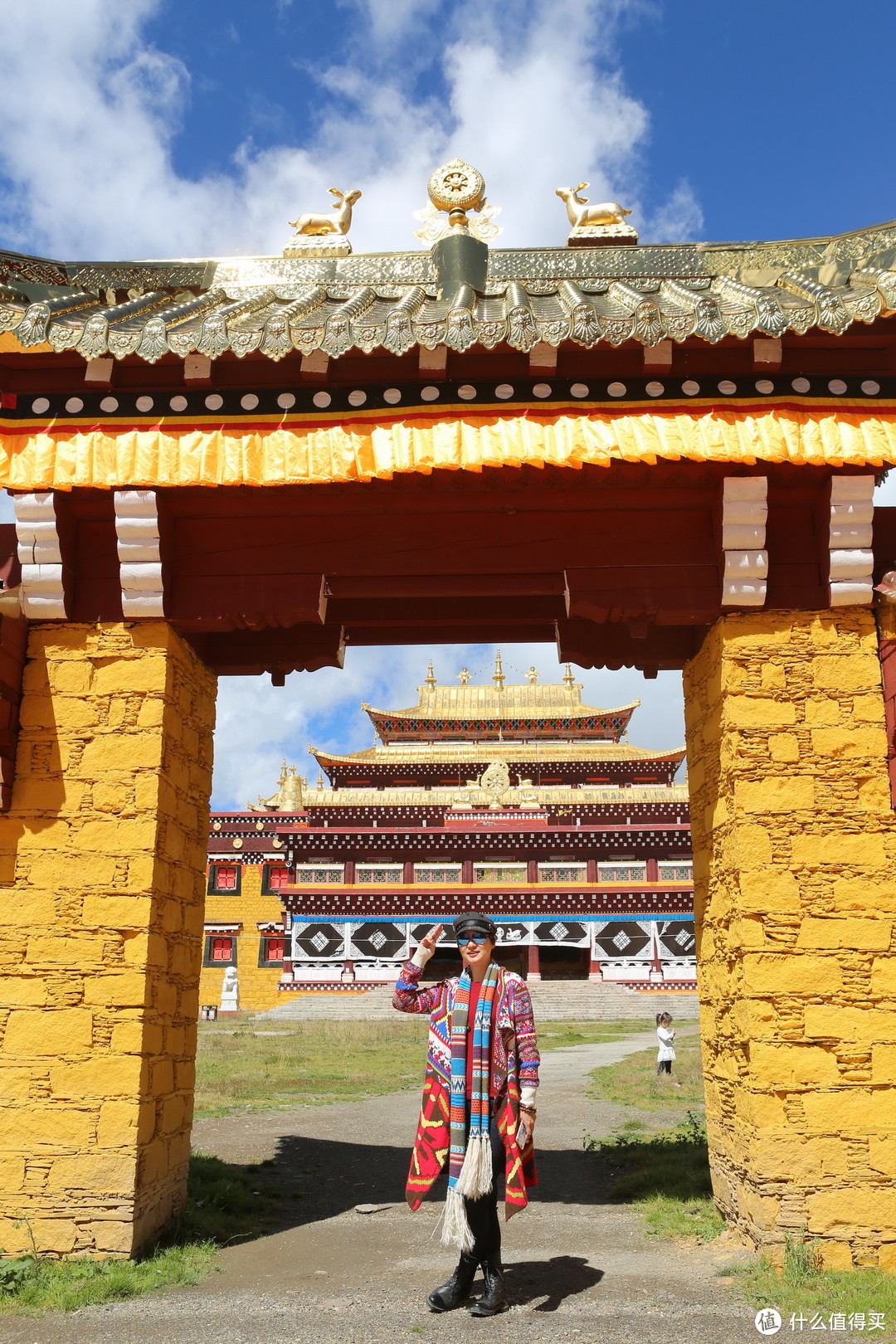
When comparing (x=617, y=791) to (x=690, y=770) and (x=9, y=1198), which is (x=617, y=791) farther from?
(x=9, y=1198)

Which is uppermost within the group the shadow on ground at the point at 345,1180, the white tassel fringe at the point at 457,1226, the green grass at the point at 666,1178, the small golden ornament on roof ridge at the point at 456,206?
the small golden ornament on roof ridge at the point at 456,206

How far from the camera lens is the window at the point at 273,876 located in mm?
46594

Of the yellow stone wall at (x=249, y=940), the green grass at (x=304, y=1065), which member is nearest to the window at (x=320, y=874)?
the yellow stone wall at (x=249, y=940)

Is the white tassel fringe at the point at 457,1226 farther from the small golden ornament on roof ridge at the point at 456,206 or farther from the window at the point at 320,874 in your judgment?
the window at the point at 320,874

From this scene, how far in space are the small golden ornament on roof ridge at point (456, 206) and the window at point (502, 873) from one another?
111 feet

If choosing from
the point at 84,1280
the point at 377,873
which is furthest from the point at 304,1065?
the point at 377,873

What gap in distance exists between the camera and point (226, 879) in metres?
47.1

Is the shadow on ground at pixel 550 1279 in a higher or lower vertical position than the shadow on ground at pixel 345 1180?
higher

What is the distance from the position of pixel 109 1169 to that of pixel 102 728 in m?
2.72

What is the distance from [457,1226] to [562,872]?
115 feet

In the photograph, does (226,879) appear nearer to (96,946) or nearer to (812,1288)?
(96,946)

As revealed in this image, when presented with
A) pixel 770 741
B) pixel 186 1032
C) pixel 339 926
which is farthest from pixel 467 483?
pixel 339 926

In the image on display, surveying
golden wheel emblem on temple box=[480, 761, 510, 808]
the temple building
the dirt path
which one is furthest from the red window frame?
the dirt path

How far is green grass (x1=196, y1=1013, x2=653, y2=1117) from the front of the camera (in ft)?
49.5
